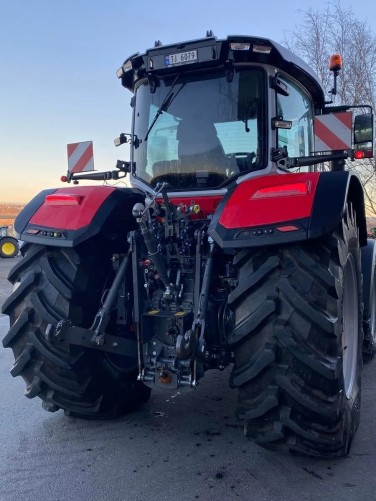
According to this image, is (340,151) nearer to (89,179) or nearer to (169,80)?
(169,80)

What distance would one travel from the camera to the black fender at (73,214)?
2.91m

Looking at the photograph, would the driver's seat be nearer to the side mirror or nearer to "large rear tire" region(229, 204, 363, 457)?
"large rear tire" region(229, 204, 363, 457)

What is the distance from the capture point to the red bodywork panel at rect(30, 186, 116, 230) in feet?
9.72

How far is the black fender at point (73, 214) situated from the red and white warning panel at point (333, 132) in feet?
4.78

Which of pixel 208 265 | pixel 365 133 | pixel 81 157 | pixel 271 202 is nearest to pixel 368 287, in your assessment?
pixel 365 133

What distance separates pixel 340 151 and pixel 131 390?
238 centimetres

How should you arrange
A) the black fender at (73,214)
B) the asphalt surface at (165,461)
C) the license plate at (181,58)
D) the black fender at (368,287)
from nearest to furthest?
the asphalt surface at (165,461) < the black fender at (73,214) < the license plate at (181,58) < the black fender at (368,287)

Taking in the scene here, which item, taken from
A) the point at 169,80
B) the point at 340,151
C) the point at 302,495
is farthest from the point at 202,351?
the point at 340,151

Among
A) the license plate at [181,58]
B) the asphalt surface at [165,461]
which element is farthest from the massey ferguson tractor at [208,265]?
the asphalt surface at [165,461]

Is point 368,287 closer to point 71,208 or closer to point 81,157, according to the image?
point 71,208

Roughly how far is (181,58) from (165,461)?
2.41m

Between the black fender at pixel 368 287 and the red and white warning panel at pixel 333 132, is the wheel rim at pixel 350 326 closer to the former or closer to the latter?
the black fender at pixel 368 287

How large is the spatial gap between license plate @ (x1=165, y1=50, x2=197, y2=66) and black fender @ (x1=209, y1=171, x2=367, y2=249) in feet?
3.21

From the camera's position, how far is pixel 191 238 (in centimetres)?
301
